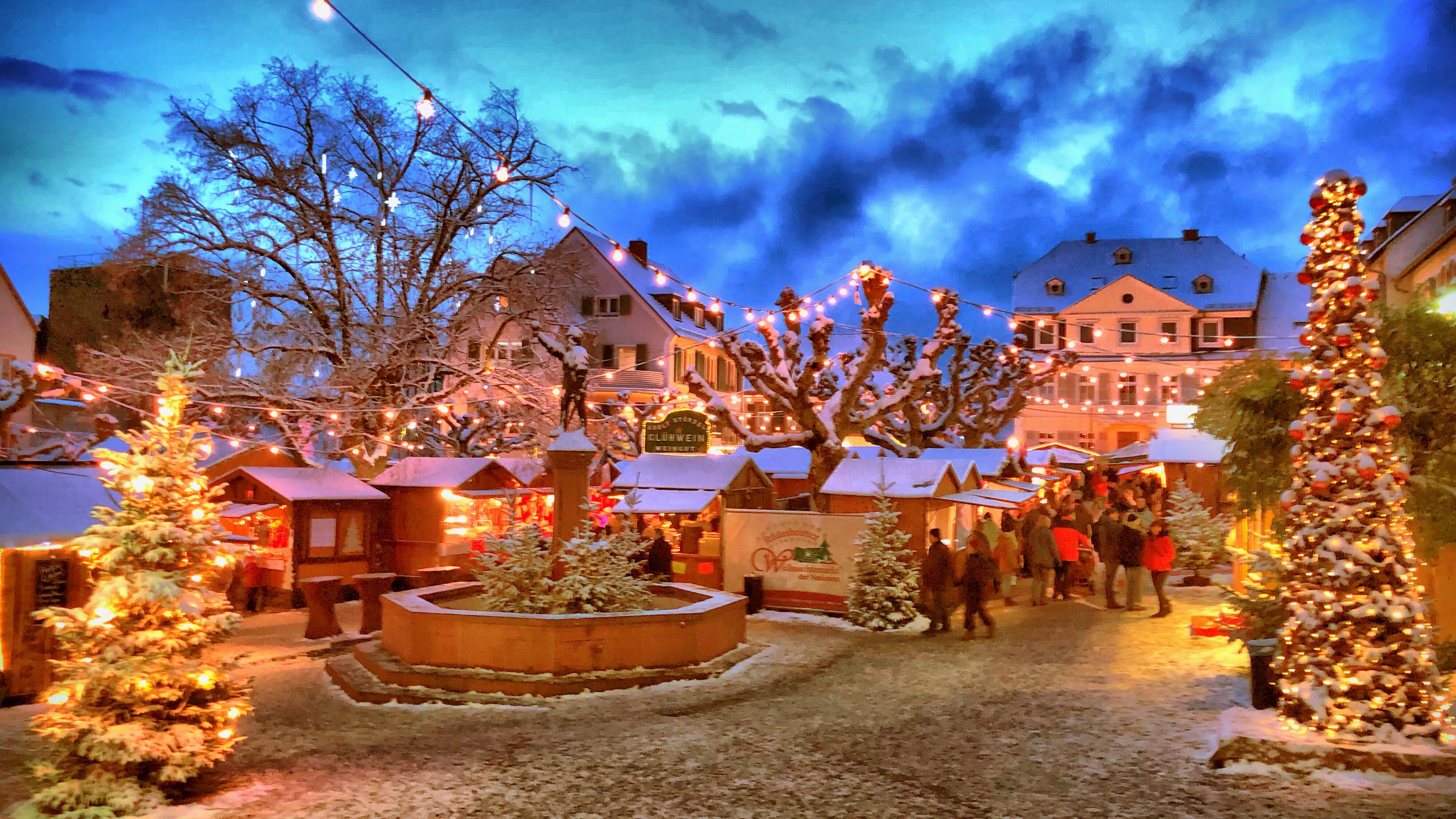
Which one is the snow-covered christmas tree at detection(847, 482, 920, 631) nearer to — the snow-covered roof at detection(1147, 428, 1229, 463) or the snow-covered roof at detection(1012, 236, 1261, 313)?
the snow-covered roof at detection(1147, 428, 1229, 463)

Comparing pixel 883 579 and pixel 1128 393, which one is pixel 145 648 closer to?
pixel 883 579

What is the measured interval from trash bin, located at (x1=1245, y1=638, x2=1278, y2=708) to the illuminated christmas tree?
0.46m

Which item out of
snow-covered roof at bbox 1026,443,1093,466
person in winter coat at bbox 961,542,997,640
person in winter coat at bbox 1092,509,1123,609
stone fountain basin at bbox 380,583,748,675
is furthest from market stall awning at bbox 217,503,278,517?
snow-covered roof at bbox 1026,443,1093,466

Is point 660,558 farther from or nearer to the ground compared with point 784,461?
nearer to the ground

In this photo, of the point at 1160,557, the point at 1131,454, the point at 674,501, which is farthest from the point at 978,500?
the point at 1131,454

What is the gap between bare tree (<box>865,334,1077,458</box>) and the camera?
28359 mm

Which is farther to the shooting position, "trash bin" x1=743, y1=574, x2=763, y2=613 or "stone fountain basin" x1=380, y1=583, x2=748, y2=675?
"trash bin" x1=743, y1=574, x2=763, y2=613

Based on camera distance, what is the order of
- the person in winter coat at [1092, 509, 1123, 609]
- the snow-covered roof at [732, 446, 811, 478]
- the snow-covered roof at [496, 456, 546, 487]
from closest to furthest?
1. the person in winter coat at [1092, 509, 1123, 609]
2. the snow-covered roof at [496, 456, 546, 487]
3. the snow-covered roof at [732, 446, 811, 478]

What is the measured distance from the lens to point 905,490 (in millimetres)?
17859

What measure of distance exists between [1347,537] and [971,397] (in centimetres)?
2331

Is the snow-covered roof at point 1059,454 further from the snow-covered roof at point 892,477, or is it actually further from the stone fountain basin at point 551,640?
the stone fountain basin at point 551,640

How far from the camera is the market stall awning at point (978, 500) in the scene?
17.9m

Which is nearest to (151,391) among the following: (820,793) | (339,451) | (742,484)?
(339,451)

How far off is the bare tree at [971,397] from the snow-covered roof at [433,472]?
10697 millimetres
